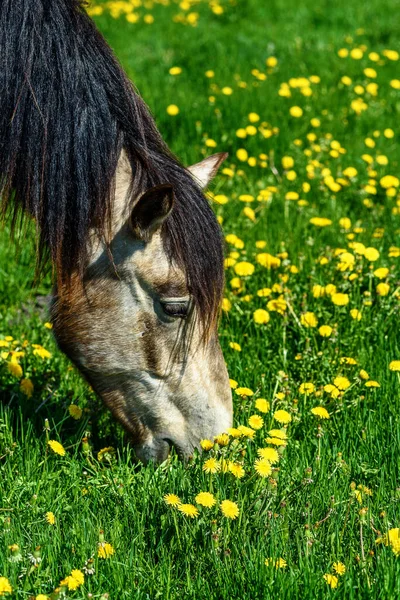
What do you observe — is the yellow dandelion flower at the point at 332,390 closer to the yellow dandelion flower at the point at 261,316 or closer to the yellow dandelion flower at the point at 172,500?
the yellow dandelion flower at the point at 261,316

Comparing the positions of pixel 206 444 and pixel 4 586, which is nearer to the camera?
pixel 4 586

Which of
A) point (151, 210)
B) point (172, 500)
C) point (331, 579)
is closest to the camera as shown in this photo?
point (331, 579)

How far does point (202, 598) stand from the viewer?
2525mm

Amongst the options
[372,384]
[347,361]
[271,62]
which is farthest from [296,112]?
[372,384]

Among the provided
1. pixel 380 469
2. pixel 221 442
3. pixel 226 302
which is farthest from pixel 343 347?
pixel 221 442

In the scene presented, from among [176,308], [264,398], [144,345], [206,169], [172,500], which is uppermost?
[206,169]

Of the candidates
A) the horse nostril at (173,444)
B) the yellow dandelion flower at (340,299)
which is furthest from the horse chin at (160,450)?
the yellow dandelion flower at (340,299)

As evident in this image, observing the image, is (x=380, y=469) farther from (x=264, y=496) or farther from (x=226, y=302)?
(x=226, y=302)

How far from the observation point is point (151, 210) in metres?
2.84

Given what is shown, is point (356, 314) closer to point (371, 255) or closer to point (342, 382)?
point (371, 255)

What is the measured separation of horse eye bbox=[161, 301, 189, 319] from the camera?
3.02 meters

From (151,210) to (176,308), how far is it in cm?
37

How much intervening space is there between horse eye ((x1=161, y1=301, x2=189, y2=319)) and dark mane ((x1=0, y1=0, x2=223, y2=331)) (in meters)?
0.06

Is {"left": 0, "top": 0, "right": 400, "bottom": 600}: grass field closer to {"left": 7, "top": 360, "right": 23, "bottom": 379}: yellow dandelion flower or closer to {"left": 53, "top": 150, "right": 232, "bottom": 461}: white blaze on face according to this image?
{"left": 7, "top": 360, "right": 23, "bottom": 379}: yellow dandelion flower
